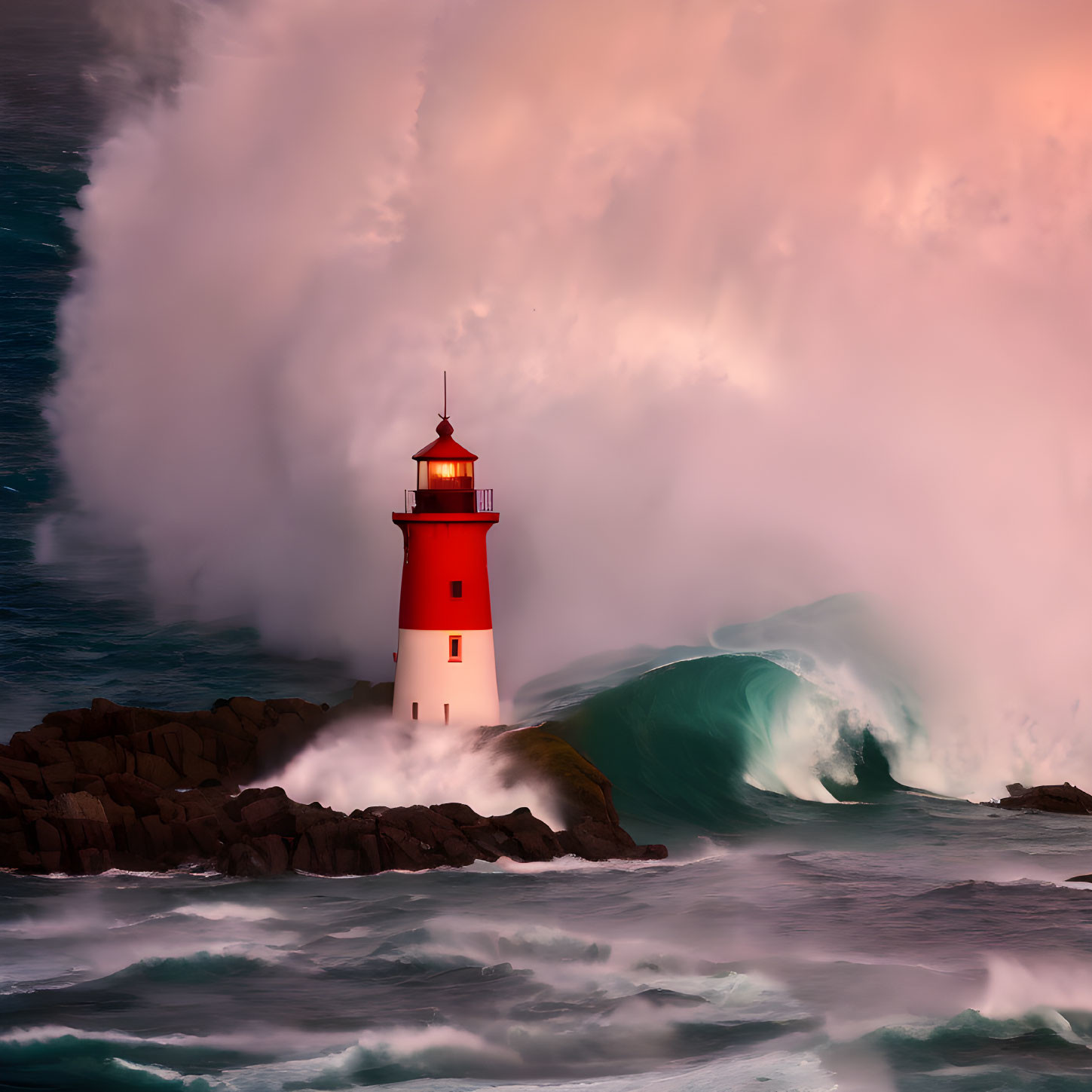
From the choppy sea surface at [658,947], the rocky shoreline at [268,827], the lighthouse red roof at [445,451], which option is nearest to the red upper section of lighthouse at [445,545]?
the lighthouse red roof at [445,451]

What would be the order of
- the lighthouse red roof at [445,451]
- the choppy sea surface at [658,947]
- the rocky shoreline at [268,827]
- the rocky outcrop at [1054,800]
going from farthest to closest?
1. the rocky outcrop at [1054,800]
2. the lighthouse red roof at [445,451]
3. the rocky shoreline at [268,827]
4. the choppy sea surface at [658,947]

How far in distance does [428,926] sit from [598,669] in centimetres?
933

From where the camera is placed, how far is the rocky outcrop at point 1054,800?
20797mm

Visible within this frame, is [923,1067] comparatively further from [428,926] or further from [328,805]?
[328,805]

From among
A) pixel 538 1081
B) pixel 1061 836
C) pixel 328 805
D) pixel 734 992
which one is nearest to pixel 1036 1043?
pixel 734 992

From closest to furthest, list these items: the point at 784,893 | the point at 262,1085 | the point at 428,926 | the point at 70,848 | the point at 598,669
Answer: the point at 262,1085, the point at 428,926, the point at 784,893, the point at 70,848, the point at 598,669

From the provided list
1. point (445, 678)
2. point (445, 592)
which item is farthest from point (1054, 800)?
point (445, 592)

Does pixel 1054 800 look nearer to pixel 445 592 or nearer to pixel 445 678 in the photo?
pixel 445 678

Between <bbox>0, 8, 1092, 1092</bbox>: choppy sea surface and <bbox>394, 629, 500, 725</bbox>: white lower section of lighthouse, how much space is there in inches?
47.1

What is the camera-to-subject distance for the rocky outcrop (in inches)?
819

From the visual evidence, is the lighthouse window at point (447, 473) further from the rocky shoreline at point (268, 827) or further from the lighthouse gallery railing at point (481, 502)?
the rocky shoreline at point (268, 827)

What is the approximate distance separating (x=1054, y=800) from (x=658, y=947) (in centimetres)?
762

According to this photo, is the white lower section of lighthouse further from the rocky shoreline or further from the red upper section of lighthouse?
the rocky shoreline

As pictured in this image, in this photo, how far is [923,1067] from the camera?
40.3 ft
